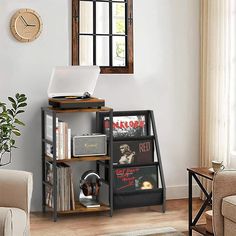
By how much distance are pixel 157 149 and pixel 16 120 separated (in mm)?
1330

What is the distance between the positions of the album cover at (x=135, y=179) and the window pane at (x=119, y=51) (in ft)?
3.17

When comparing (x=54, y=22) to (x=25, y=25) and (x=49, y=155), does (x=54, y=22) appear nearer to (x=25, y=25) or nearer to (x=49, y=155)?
(x=25, y=25)

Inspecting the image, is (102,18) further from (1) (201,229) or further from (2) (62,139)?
(1) (201,229)

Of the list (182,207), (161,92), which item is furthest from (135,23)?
(182,207)

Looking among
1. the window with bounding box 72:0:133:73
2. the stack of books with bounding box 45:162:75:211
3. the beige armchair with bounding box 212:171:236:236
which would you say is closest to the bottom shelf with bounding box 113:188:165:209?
the stack of books with bounding box 45:162:75:211

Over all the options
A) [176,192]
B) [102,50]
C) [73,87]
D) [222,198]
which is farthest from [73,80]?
[222,198]

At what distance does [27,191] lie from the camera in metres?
3.72

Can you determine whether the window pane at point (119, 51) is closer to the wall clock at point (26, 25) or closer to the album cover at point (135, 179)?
the wall clock at point (26, 25)

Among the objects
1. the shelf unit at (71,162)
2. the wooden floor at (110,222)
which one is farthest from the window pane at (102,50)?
the wooden floor at (110,222)

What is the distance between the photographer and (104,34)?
5.37 m

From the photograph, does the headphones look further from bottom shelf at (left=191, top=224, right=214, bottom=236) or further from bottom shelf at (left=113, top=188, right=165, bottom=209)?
bottom shelf at (left=191, top=224, right=214, bottom=236)

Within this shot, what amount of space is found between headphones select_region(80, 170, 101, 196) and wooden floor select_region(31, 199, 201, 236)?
0.21m

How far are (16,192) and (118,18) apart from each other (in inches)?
89.4

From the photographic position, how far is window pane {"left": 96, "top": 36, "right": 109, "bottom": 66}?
17.6 ft
